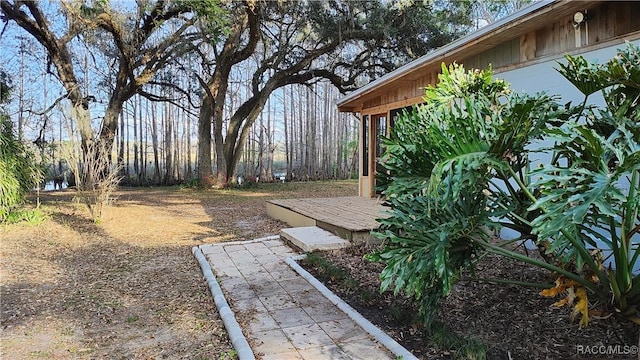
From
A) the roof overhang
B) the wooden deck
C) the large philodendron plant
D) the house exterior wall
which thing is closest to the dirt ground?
the wooden deck

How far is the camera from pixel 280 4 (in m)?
10.9

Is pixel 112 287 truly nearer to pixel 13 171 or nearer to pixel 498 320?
pixel 498 320

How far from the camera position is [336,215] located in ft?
19.6

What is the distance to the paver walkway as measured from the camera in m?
2.44

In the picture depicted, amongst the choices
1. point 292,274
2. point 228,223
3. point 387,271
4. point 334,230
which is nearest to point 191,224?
point 228,223

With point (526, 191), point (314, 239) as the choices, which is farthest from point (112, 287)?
point (526, 191)

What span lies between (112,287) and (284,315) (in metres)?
2.06

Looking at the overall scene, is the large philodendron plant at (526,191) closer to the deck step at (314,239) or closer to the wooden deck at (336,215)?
the wooden deck at (336,215)

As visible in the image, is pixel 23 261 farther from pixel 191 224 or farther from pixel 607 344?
pixel 607 344

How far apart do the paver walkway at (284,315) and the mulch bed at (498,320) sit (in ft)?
0.75

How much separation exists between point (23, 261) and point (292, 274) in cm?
340

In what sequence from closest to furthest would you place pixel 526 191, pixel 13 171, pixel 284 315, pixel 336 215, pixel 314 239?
pixel 526 191, pixel 284 315, pixel 314 239, pixel 336 215, pixel 13 171

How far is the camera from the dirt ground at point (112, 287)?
2779 mm

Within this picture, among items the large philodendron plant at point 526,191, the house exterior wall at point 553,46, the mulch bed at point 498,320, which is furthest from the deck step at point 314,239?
the large philodendron plant at point 526,191
